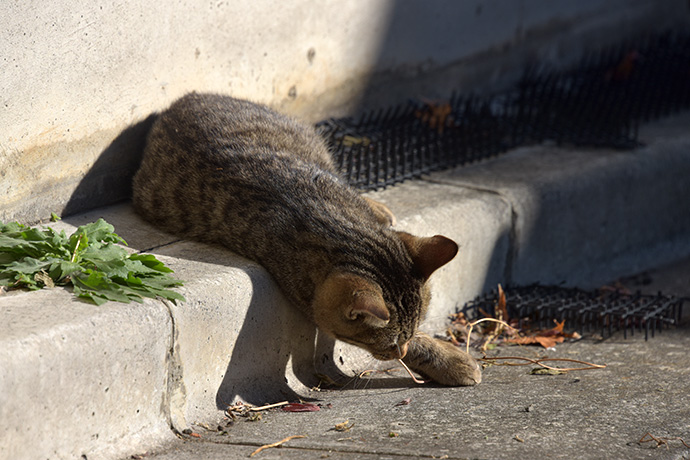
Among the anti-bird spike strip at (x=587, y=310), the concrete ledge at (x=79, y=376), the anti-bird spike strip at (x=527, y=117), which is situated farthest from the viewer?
the anti-bird spike strip at (x=527, y=117)

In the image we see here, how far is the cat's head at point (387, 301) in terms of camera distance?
10.6 ft

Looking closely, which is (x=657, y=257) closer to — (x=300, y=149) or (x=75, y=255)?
(x=300, y=149)

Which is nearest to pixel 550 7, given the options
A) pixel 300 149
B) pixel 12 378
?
pixel 300 149

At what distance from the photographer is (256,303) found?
342 centimetres

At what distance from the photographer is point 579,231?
5.24 metres

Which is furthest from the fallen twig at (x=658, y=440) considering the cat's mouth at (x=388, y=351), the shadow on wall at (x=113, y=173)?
the shadow on wall at (x=113, y=173)

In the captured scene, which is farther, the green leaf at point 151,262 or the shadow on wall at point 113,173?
the shadow on wall at point 113,173

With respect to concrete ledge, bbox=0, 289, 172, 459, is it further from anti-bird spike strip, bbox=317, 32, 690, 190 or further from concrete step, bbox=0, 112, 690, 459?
anti-bird spike strip, bbox=317, 32, 690, 190

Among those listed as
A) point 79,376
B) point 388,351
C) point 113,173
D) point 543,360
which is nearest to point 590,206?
point 543,360

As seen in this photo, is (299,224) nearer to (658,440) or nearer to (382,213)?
(382,213)

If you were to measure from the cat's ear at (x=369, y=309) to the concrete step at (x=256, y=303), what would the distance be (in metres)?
0.48

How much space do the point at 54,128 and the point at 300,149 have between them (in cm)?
120

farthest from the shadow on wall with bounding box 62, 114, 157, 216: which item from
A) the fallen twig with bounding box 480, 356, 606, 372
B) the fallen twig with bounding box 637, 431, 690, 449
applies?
the fallen twig with bounding box 637, 431, 690, 449

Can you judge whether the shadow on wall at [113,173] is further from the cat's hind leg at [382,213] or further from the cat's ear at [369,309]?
the cat's ear at [369,309]
